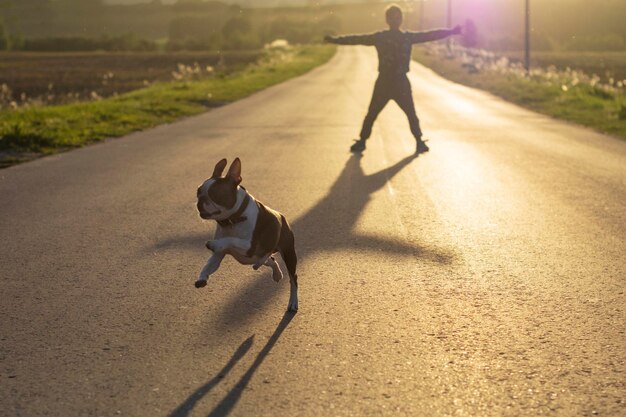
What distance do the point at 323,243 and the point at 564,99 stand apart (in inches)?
927

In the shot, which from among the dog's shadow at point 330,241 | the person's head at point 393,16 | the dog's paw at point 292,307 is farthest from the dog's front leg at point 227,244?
the person's head at point 393,16

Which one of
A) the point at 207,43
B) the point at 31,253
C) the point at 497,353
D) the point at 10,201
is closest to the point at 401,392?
the point at 497,353

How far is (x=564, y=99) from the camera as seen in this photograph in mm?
30109

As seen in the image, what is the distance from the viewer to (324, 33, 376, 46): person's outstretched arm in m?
14.6

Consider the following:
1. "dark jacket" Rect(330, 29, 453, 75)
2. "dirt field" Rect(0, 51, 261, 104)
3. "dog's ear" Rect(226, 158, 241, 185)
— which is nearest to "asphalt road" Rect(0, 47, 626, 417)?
"dog's ear" Rect(226, 158, 241, 185)

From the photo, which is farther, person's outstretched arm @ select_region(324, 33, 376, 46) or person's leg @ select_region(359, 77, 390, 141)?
person's leg @ select_region(359, 77, 390, 141)

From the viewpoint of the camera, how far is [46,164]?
14312mm

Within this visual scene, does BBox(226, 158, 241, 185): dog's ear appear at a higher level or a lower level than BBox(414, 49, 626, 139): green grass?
higher


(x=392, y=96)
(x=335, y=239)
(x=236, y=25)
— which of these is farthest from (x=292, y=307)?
(x=236, y=25)

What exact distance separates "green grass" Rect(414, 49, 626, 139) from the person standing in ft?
18.4

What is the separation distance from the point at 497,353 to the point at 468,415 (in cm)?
99

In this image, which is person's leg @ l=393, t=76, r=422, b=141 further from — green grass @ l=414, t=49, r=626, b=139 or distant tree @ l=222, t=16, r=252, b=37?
distant tree @ l=222, t=16, r=252, b=37

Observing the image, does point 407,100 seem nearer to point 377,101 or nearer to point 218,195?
point 377,101

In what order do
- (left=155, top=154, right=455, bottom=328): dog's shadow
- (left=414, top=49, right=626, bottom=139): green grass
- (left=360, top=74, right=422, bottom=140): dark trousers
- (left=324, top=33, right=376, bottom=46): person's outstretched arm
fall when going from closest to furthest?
(left=155, top=154, right=455, bottom=328): dog's shadow, (left=324, top=33, right=376, bottom=46): person's outstretched arm, (left=360, top=74, right=422, bottom=140): dark trousers, (left=414, top=49, right=626, bottom=139): green grass
